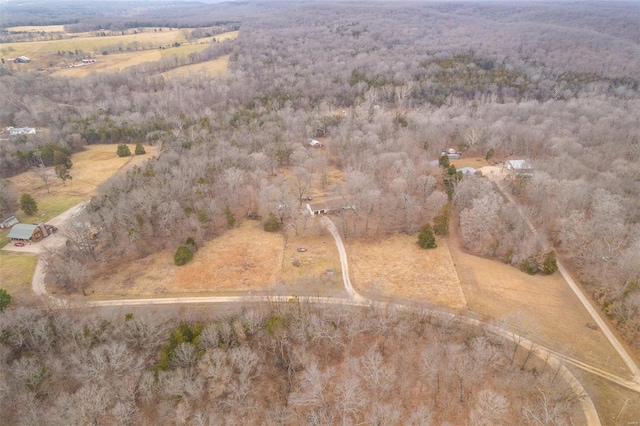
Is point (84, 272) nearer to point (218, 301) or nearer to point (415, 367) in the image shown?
point (218, 301)

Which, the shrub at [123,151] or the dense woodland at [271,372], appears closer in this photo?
the dense woodland at [271,372]

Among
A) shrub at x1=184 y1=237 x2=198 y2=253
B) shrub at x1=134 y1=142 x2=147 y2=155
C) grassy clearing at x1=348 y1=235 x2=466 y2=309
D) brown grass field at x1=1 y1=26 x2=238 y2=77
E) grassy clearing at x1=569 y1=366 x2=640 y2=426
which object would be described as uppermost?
brown grass field at x1=1 y1=26 x2=238 y2=77

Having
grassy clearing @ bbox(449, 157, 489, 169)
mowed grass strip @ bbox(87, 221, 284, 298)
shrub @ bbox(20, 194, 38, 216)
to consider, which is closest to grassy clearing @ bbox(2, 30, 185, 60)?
shrub @ bbox(20, 194, 38, 216)

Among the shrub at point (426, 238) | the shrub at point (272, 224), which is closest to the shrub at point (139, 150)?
the shrub at point (272, 224)

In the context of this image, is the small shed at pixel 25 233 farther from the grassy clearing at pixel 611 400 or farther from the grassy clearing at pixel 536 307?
the grassy clearing at pixel 611 400

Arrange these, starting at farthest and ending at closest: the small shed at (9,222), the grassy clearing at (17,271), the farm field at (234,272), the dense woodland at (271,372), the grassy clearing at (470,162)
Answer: the grassy clearing at (470,162) → the small shed at (9,222) → the farm field at (234,272) → the grassy clearing at (17,271) → the dense woodland at (271,372)

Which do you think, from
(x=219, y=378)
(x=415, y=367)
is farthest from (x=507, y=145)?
(x=219, y=378)

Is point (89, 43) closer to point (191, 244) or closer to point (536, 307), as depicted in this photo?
point (191, 244)

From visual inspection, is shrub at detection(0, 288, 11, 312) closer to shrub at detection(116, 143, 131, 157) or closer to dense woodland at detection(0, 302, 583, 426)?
dense woodland at detection(0, 302, 583, 426)
